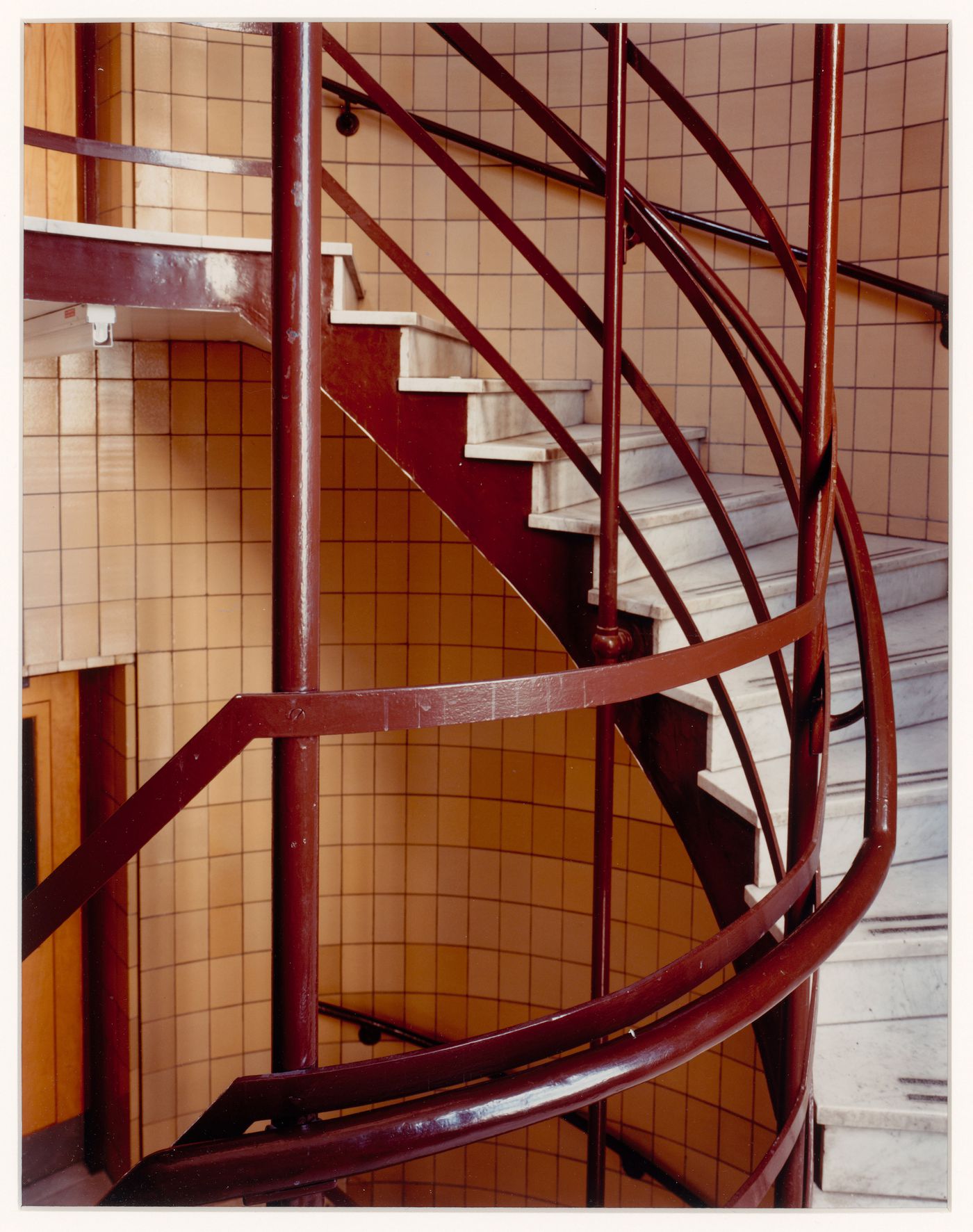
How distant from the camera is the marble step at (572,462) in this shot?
2094 millimetres

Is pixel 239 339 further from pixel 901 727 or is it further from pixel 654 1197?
pixel 654 1197

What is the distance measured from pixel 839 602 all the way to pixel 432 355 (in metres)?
1.08

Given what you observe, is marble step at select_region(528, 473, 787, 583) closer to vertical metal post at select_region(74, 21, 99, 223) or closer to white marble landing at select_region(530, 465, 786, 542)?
white marble landing at select_region(530, 465, 786, 542)

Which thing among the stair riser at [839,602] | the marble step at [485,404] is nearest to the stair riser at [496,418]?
the marble step at [485,404]

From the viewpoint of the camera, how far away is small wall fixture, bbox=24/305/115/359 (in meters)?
2.02

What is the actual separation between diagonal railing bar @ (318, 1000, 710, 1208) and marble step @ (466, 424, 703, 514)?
180 cm

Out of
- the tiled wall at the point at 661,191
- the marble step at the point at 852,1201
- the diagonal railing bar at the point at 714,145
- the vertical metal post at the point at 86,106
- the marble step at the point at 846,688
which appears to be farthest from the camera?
the vertical metal post at the point at 86,106

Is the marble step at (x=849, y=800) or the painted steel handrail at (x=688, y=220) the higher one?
the painted steel handrail at (x=688, y=220)

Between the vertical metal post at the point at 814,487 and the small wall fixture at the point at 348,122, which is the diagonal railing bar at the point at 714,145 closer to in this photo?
the vertical metal post at the point at 814,487

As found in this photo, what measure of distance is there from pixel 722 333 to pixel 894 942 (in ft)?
3.44

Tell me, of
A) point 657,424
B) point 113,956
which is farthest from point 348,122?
point 113,956

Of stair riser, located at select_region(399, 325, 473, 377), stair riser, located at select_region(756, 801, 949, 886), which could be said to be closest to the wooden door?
stair riser, located at select_region(399, 325, 473, 377)

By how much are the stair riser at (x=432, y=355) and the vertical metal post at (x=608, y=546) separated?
490 millimetres

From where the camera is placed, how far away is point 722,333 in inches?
69.3
